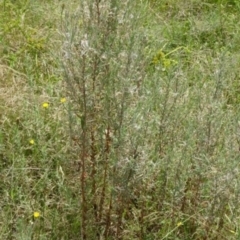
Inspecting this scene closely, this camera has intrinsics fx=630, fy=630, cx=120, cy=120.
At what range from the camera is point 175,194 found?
292cm

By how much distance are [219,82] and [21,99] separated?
51.3 inches

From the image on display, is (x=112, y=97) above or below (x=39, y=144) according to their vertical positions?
above

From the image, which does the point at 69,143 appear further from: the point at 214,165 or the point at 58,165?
the point at 214,165

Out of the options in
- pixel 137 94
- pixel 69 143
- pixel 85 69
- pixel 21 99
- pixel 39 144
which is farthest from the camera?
pixel 21 99

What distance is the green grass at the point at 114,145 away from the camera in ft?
8.55

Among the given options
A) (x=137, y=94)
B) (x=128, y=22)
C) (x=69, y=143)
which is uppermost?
(x=128, y=22)

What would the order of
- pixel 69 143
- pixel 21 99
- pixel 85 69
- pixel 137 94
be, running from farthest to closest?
1. pixel 21 99
2. pixel 69 143
3. pixel 137 94
4. pixel 85 69

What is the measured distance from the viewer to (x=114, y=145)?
266 cm

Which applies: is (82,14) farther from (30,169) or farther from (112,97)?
(30,169)

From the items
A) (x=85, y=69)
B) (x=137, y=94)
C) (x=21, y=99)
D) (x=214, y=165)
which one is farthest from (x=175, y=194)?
(x=21, y=99)

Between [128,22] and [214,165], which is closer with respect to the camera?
[128,22]

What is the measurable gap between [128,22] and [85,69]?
0.27m

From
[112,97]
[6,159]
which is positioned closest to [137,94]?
[112,97]

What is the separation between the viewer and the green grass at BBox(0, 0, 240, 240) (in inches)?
103
